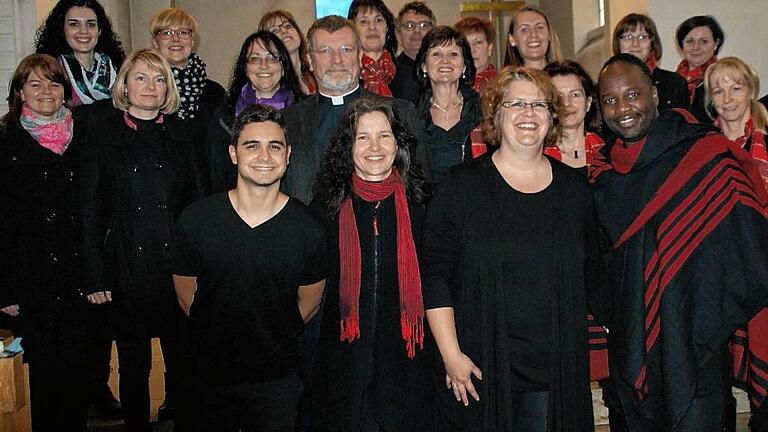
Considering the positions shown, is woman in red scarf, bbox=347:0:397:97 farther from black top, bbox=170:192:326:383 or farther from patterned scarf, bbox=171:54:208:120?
black top, bbox=170:192:326:383

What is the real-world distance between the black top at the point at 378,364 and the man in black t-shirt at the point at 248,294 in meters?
0.18

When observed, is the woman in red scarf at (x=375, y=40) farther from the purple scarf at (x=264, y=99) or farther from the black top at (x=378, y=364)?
the black top at (x=378, y=364)

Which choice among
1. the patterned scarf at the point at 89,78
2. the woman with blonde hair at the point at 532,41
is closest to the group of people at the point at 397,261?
the patterned scarf at the point at 89,78

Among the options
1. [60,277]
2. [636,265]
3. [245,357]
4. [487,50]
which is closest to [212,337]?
[245,357]

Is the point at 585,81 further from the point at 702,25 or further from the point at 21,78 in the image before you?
the point at 21,78

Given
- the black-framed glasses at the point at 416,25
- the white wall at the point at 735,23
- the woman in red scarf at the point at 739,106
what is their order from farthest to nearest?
the white wall at the point at 735,23 < the black-framed glasses at the point at 416,25 < the woman in red scarf at the point at 739,106

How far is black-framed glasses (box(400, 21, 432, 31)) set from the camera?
4.77 m

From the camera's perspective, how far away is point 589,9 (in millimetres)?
9969

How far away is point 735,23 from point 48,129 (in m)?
5.81

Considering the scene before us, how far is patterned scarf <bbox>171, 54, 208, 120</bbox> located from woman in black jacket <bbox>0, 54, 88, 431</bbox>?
72cm

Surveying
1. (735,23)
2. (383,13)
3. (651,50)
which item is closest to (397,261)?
(383,13)

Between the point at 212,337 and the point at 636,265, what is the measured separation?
1.46 metres

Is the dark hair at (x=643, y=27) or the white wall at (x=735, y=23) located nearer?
the dark hair at (x=643, y=27)

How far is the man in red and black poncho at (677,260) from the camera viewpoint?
2654 mm
